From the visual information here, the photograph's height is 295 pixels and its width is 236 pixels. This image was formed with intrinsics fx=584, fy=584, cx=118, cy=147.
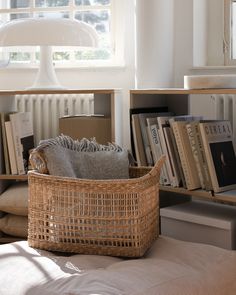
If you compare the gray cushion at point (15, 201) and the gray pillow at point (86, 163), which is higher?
the gray pillow at point (86, 163)

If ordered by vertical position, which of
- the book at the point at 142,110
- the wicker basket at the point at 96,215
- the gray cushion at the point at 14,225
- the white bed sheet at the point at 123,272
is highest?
the book at the point at 142,110

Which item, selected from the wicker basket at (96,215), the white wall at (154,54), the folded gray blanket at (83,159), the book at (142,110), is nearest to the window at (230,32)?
the white wall at (154,54)

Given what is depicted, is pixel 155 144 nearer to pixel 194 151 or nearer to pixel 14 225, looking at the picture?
pixel 194 151

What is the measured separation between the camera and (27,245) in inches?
80.8

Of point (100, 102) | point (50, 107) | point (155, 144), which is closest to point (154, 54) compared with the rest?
point (100, 102)

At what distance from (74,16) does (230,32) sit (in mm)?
906

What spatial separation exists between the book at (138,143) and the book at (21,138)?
2.07 feet

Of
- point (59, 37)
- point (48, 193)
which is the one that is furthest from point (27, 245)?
point (59, 37)

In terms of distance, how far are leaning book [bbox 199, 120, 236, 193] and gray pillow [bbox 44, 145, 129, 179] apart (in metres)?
0.34

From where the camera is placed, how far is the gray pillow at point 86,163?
2.06 meters

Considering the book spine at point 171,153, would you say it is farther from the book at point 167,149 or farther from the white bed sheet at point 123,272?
the white bed sheet at point 123,272

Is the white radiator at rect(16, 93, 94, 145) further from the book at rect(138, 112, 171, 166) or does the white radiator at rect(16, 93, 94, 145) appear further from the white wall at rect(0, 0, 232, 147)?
the book at rect(138, 112, 171, 166)

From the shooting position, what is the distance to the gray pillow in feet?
6.77

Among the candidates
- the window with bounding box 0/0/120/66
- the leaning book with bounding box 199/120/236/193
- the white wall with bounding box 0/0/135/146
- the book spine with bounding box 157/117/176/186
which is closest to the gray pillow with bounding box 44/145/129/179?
the book spine with bounding box 157/117/176/186
